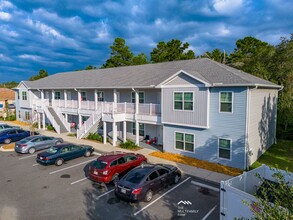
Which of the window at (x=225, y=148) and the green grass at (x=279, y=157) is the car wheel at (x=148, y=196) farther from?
the green grass at (x=279, y=157)

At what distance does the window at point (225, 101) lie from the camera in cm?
1464

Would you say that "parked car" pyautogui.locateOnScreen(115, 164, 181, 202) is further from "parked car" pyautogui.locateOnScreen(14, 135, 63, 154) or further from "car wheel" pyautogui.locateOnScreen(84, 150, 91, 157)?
"parked car" pyautogui.locateOnScreen(14, 135, 63, 154)

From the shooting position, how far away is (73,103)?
2661 cm

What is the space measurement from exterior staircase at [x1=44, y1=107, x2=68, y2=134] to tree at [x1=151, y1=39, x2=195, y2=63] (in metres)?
28.3

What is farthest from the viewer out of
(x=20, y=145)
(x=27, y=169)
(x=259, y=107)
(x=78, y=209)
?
(x=20, y=145)

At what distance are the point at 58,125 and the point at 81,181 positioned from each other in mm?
15703

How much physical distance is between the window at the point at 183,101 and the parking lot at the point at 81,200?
5405 mm

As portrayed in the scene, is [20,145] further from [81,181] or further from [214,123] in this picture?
[214,123]

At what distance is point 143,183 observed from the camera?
10.1 metres

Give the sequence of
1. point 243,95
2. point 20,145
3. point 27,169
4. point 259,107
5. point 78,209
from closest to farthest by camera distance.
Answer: point 78,209 → point 243,95 → point 27,169 → point 259,107 → point 20,145

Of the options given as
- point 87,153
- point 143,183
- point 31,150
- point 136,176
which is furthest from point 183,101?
point 31,150

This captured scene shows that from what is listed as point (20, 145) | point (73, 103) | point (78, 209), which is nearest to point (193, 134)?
point (78, 209)

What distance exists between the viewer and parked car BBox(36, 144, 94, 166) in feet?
49.9

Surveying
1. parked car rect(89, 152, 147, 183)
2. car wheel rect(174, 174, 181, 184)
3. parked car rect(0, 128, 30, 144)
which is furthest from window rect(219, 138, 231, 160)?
parked car rect(0, 128, 30, 144)
